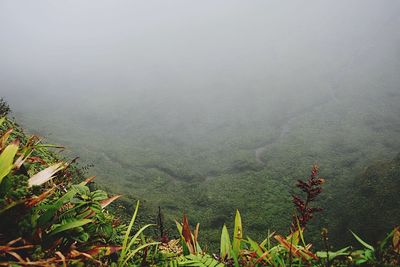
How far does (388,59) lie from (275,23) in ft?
150

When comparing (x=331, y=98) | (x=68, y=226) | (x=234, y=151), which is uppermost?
(x=68, y=226)

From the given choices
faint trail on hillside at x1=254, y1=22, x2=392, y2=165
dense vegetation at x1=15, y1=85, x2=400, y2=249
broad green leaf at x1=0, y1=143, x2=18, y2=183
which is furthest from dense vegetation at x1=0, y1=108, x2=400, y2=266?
faint trail on hillside at x1=254, y1=22, x2=392, y2=165

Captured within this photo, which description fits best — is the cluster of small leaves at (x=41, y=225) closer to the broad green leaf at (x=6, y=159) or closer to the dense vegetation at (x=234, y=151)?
the broad green leaf at (x=6, y=159)

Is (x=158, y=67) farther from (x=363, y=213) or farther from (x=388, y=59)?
(x=363, y=213)

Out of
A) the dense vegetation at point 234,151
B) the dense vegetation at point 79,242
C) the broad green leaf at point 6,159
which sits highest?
the broad green leaf at point 6,159

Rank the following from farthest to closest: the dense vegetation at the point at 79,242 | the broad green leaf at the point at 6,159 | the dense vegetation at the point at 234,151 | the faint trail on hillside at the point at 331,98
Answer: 1. the faint trail on hillside at the point at 331,98
2. the dense vegetation at the point at 234,151
3. the broad green leaf at the point at 6,159
4. the dense vegetation at the point at 79,242

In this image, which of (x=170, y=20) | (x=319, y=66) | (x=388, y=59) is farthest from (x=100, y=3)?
(x=388, y=59)

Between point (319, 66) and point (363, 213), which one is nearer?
point (363, 213)

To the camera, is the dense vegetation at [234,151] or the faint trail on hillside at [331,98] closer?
the dense vegetation at [234,151]

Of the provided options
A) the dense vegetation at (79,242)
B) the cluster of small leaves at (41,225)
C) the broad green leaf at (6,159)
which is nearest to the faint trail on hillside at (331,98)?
the dense vegetation at (79,242)

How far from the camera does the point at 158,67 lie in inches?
3322

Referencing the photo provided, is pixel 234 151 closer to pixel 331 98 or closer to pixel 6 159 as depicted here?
pixel 331 98

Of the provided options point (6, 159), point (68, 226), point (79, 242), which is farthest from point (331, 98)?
point (6, 159)

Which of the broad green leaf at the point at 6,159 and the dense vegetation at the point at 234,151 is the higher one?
the broad green leaf at the point at 6,159
